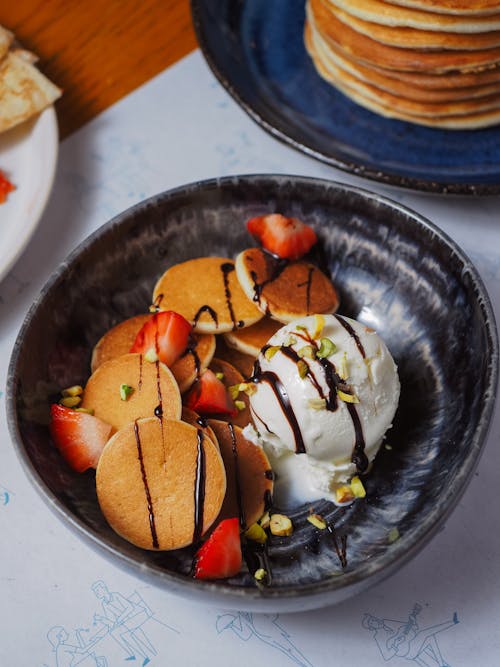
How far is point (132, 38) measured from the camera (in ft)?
5.87

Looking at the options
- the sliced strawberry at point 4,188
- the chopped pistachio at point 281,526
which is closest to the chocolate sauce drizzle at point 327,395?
the chopped pistachio at point 281,526

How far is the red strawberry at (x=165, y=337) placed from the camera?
47.8 inches

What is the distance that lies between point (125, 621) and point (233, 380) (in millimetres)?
407

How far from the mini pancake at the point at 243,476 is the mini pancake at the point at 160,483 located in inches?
2.3

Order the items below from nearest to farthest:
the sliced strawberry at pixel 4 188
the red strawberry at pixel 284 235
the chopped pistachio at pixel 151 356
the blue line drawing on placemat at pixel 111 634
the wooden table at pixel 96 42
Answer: the blue line drawing on placemat at pixel 111 634
the chopped pistachio at pixel 151 356
the red strawberry at pixel 284 235
the sliced strawberry at pixel 4 188
the wooden table at pixel 96 42

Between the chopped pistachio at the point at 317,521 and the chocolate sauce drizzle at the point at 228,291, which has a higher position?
the chocolate sauce drizzle at the point at 228,291

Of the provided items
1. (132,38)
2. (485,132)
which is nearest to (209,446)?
(485,132)

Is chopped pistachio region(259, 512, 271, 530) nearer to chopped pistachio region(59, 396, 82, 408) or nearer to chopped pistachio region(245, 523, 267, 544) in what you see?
chopped pistachio region(245, 523, 267, 544)

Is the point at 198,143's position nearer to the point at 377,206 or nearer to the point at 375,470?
the point at 377,206

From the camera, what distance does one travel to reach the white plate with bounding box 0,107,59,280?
1452 mm

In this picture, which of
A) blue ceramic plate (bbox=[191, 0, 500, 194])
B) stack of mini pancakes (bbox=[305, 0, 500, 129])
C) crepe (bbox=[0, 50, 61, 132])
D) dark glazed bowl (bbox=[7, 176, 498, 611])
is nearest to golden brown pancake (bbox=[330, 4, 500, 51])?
stack of mini pancakes (bbox=[305, 0, 500, 129])

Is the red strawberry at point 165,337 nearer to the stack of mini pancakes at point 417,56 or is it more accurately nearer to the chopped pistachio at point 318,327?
the chopped pistachio at point 318,327

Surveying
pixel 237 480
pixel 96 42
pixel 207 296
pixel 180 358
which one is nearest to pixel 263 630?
pixel 237 480

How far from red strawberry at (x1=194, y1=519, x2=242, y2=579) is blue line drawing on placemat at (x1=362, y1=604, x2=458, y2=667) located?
0.24m
